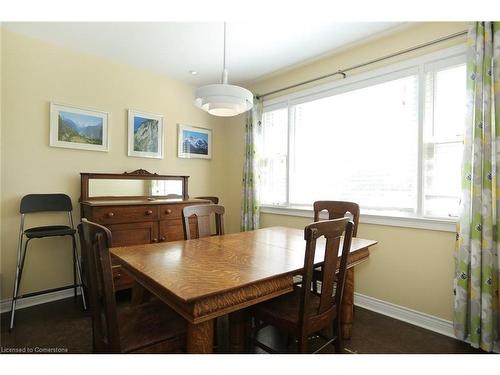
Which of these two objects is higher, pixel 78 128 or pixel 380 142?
pixel 78 128

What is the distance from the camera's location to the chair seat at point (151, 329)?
123cm

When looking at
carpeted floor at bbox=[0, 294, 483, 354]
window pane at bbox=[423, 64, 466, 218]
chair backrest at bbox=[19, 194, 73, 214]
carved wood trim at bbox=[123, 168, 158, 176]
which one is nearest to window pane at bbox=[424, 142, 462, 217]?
window pane at bbox=[423, 64, 466, 218]

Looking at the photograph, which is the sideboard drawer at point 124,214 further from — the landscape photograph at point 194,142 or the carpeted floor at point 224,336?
the landscape photograph at point 194,142

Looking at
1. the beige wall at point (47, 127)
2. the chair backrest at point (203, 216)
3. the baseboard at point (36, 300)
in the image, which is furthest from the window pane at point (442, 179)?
the baseboard at point (36, 300)

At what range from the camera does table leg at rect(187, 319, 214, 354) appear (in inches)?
45.3

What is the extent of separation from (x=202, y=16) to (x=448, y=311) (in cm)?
274

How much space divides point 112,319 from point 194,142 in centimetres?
300

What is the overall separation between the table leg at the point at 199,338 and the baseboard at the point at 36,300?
2.39 meters

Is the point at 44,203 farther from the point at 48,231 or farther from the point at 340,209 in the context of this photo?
the point at 340,209

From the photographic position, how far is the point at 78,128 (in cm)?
290

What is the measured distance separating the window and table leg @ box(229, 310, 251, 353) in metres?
1.66

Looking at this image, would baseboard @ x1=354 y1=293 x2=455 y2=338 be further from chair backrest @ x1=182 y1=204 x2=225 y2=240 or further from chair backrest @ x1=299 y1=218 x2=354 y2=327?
chair backrest @ x1=182 y1=204 x2=225 y2=240

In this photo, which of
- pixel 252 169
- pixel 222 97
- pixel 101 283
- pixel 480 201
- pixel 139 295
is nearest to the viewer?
pixel 101 283

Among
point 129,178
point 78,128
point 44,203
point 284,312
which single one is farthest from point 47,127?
point 284,312
